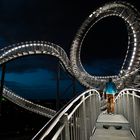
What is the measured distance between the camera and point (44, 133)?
6.69 feet

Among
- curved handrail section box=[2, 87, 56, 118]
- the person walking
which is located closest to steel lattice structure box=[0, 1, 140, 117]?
curved handrail section box=[2, 87, 56, 118]

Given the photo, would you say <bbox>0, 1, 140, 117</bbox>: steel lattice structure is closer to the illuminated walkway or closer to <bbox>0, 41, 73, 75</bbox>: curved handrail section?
<bbox>0, 41, 73, 75</bbox>: curved handrail section

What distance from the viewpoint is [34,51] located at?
99.7ft

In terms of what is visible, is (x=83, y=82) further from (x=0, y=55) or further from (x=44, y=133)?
(x=44, y=133)

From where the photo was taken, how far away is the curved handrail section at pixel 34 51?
29.8 meters

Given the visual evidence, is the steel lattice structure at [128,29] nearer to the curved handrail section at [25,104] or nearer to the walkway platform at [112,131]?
the curved handrail section at [25,104]

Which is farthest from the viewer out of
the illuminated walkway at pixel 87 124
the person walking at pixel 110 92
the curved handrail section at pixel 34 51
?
the curved handrail section at pixel 34 51

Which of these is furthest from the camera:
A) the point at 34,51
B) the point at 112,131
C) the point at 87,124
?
the point at 34,51

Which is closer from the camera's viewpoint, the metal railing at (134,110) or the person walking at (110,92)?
the metal railing at (134,110)

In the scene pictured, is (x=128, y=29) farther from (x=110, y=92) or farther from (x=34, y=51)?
(x=110, y=92)

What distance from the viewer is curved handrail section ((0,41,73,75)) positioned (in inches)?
1172

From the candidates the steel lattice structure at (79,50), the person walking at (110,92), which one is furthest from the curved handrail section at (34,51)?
the person walking at (110,92)

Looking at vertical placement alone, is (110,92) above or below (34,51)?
below

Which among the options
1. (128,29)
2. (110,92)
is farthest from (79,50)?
(110,92)
